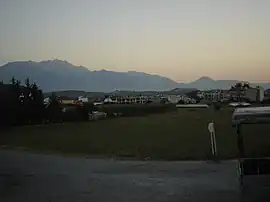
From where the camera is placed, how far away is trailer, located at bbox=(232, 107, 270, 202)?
9.05 meters

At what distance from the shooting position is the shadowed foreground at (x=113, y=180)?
1249 cm

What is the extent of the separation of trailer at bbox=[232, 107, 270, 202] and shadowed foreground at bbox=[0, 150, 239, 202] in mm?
1814

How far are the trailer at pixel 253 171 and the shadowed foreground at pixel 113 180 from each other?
5.95 ft

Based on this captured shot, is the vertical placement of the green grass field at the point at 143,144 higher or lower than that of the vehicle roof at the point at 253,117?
lower

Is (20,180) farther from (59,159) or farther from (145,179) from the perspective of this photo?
(59,159)

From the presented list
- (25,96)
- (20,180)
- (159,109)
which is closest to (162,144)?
(20,180)

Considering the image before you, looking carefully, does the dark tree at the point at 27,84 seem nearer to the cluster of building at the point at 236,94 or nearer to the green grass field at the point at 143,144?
the green grass field at the point at 143,144

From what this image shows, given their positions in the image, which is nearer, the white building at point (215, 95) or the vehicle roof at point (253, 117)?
the vehicle roof at point (253, 117)

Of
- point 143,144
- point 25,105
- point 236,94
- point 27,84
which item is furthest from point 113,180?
point 236,94

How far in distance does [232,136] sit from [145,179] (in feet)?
48.0

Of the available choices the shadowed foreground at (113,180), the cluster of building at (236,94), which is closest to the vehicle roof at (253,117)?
the shadowed foreground at (113,180)

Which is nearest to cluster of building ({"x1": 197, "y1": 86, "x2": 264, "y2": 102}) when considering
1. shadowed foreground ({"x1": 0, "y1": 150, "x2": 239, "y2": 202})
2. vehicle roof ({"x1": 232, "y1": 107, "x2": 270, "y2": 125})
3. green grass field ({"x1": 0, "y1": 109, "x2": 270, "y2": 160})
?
green grass field ({"x1": 0, "y1": 109, "x2": 270, "y2": 160})

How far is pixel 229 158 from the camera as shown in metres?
19.9

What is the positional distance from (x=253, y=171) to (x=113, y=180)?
19.5 ft
